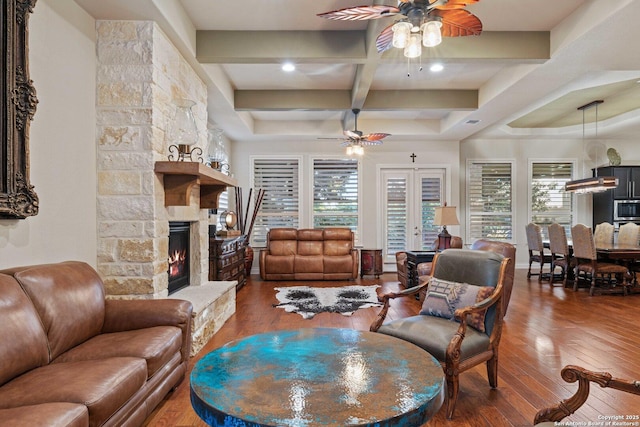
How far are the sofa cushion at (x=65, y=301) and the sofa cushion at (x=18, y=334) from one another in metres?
0.06

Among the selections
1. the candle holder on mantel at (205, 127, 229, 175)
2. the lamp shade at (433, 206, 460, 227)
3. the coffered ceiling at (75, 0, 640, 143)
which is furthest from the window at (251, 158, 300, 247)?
the candle holder on mantel at (205, 127, 229, 175)

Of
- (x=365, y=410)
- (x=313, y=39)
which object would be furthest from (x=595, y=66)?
(x=365, y=410)

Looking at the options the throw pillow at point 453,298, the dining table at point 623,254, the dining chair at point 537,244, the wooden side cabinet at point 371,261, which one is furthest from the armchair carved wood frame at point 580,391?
the dining chair at point 537,244

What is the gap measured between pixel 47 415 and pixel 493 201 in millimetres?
8349

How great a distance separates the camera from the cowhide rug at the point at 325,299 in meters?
4.73

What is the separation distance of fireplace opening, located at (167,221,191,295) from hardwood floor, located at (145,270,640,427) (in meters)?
0.67

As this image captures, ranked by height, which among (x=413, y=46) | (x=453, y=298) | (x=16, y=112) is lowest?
(x=453, y=298)

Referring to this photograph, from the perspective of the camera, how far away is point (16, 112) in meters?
2.12

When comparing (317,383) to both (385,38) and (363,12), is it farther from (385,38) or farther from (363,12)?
(385,38)

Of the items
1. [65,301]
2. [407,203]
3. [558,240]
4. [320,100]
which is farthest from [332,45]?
[558,240]

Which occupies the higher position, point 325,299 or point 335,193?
point 335,193

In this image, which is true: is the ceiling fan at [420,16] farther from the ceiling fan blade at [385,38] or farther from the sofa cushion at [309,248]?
the sofa cushion at [309,248]

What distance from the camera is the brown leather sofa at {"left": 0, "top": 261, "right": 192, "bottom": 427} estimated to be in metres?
1.53

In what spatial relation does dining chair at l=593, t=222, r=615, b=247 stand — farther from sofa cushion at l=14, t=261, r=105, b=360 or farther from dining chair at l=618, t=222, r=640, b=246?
sofa cushion at l=14, t=261, r=105, b=360
